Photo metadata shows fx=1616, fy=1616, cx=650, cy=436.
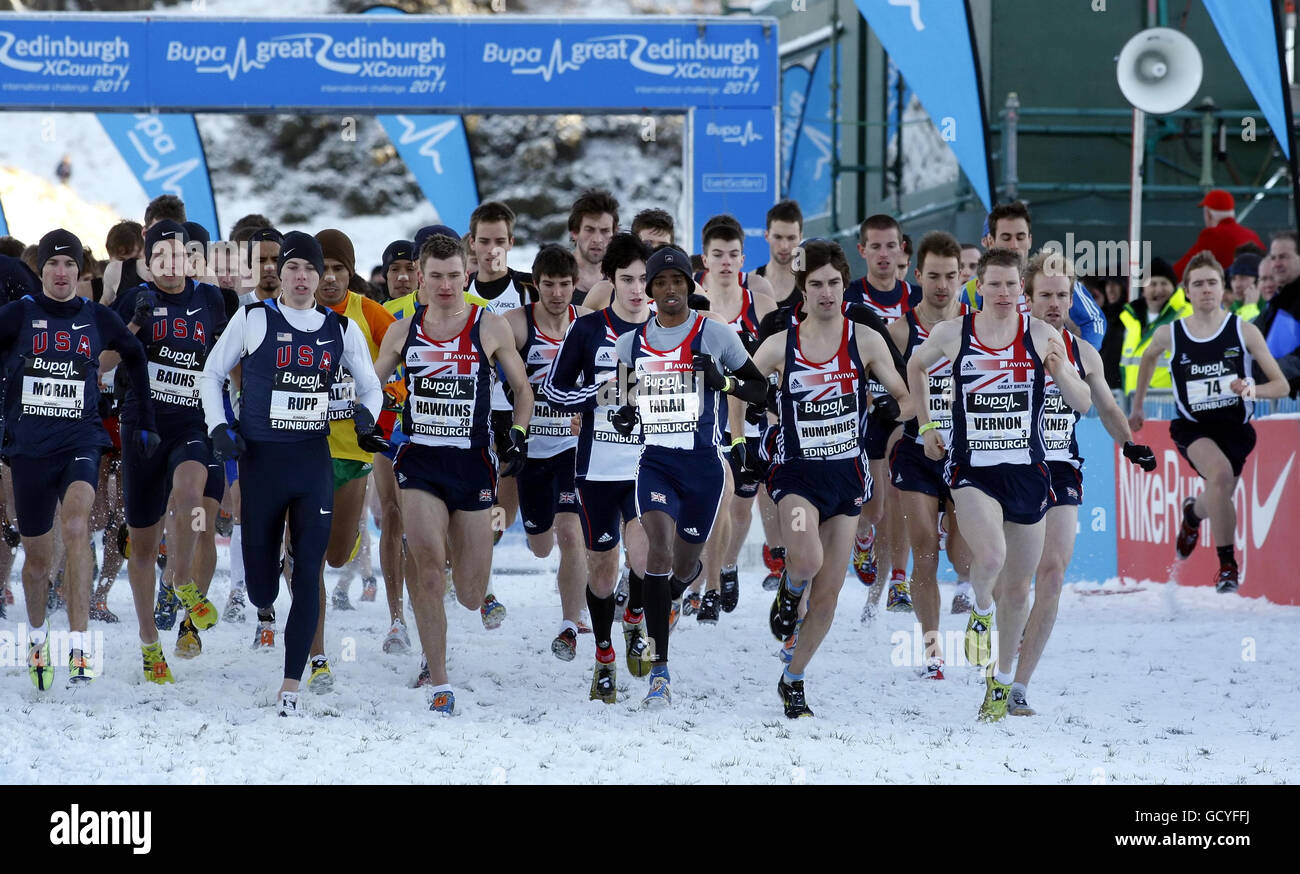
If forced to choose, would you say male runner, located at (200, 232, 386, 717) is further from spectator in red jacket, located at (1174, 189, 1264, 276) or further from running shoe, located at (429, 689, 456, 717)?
spectator in red jacket, located at (1174, 189, 1264, 276)

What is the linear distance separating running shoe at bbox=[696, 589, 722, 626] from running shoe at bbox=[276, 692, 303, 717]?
11.1ft

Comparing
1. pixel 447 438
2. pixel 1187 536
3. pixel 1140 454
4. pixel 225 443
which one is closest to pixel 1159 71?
pixel 1187 536

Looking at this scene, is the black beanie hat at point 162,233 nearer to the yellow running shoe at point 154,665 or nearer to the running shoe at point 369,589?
the yellow running shoe at point 154,665

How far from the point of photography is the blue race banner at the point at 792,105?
26078 millimetres

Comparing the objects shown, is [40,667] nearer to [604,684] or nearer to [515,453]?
[515,453]

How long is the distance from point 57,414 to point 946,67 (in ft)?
22.9

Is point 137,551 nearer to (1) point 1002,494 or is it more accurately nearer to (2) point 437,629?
(2) point 437,629

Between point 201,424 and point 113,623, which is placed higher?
point 201,424

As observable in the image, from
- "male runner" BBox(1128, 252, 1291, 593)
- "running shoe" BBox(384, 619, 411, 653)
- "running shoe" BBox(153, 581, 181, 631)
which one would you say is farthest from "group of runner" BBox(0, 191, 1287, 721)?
"male runner" BBox(1128, 252, 1291, 593)

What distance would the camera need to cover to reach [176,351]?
8266 mm

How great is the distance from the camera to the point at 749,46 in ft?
54.2

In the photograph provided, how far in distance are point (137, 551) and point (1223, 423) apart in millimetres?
6876

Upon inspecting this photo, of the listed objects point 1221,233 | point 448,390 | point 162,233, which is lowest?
point 448,390

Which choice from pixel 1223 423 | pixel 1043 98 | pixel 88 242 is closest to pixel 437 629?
pixel 1223 423
